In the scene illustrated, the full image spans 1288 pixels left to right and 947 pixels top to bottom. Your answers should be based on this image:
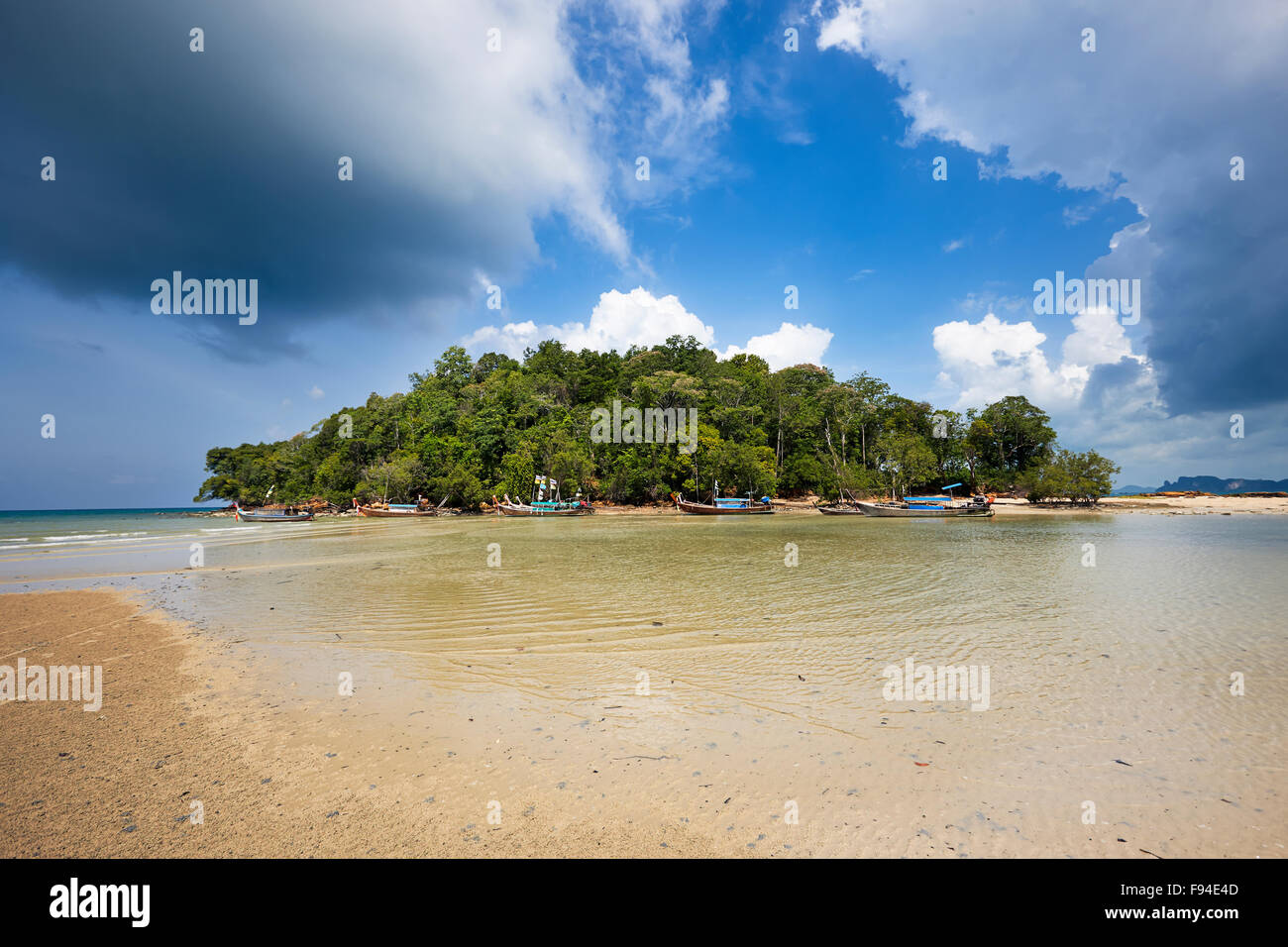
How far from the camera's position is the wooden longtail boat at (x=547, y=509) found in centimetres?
5472

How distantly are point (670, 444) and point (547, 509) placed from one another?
55.9ft

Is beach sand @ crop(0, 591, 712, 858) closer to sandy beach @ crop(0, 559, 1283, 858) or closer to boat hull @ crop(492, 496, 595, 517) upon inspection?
sandy beach @ crop(0, 559, 1283, 858)

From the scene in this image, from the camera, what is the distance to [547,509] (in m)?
55.0

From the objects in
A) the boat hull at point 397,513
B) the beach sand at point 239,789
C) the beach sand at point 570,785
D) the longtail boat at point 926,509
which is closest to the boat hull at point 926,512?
the longtail boat at point 926,509

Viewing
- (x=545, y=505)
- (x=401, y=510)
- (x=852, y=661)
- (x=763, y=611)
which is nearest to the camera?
(x=852, y=661)

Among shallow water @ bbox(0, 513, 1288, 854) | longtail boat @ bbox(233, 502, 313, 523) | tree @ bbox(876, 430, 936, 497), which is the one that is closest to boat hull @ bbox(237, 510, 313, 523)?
longtail boat @ bbox(233, 502, 313, 523)

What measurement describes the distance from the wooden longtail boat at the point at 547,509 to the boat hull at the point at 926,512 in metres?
30.0

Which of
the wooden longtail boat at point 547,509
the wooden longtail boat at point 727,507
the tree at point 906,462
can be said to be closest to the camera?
the wooden longtail boat at point 727,507

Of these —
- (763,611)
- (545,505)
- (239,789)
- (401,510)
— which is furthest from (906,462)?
(239,789)

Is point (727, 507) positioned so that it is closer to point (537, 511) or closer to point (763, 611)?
point (537, 511)

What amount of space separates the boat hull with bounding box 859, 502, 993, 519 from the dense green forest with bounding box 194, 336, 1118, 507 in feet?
41.6

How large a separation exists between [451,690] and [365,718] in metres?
0.98

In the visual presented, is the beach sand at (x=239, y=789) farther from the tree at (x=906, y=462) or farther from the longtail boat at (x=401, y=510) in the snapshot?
the tree at (x=906, y=462)
